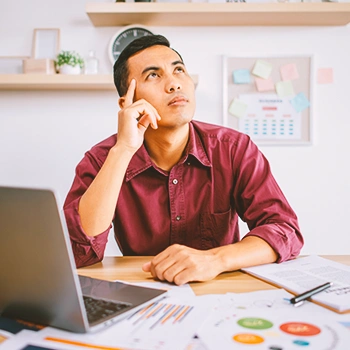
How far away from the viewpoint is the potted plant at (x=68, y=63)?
221 centimetres

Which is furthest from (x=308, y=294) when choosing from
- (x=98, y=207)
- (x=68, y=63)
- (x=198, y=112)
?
(x=68, y=63)

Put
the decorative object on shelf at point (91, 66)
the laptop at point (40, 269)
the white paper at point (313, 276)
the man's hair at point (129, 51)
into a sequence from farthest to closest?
the decorative object on shelf at point (91, 66)
the man's hair at point (129, 51)
the white paper at point (313, 276)
the laptop at point (40, 269)

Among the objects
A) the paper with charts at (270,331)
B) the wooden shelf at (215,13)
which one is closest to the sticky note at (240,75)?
the wooden shelf at (215,13)

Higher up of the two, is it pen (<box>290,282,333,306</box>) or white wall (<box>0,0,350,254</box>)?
white wall (<box>0,0,350,254</box>)

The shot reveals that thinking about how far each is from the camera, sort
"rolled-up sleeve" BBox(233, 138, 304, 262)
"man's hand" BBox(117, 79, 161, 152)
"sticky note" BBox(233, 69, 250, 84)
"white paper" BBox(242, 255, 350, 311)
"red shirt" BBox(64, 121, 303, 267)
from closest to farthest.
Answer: "white paper" BBox(242, 255, 350, 311), "rolled-up sleeve" BBox(233, 138, 304, 262), "man's hand" BBox(117, 79, 161, 152), "red shirt" BBox(64, 121, 303, 267), "sticky note" BBox(233, 69, 250, 84)

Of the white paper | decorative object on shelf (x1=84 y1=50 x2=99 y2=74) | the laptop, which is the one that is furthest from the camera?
decorative object on shelf (x1=84 y1=50 x2=99 y2=74)

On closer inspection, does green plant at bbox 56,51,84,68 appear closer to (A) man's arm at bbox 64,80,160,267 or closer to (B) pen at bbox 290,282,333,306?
(A) man's arm at bbox 64,80,160,267

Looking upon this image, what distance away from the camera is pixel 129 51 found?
1.58m

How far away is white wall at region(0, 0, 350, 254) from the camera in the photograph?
237 centimetres

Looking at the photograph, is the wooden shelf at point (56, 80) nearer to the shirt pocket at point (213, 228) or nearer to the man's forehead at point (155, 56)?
the man's forehead at point (155, 56)

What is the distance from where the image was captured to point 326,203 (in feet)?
7.89

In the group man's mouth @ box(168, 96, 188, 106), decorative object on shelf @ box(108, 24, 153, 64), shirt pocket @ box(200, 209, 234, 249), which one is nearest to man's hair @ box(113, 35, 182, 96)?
man's mouth @ box(168, 96, 188, 106)

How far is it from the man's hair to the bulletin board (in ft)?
2.86

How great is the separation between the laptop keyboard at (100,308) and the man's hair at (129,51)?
102 cm
